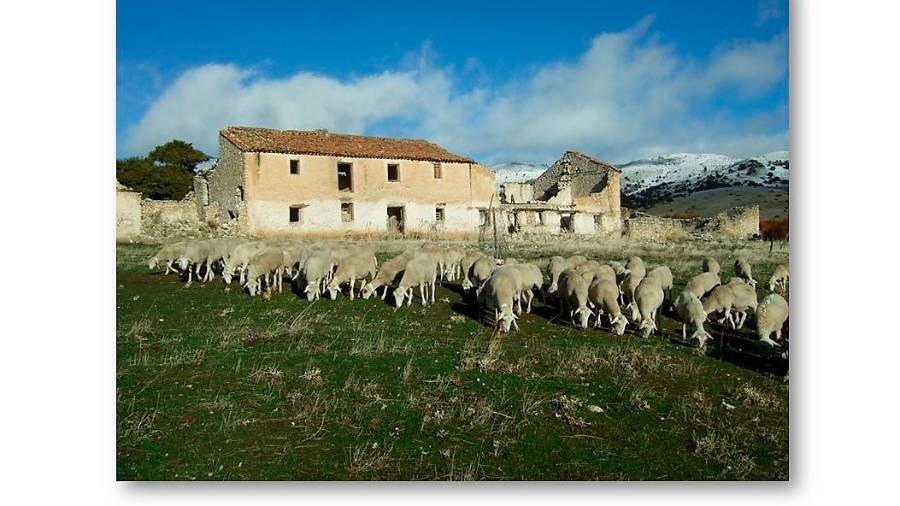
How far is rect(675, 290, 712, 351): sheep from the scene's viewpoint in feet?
27.8

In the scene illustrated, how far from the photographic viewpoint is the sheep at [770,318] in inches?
325

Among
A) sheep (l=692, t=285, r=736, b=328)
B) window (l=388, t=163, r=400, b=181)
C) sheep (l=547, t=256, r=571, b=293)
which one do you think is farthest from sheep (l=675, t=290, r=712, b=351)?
window (l=388, t=163, r=400, b=181)

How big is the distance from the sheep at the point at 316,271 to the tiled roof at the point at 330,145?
13354mm

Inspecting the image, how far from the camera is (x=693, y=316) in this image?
8859mm

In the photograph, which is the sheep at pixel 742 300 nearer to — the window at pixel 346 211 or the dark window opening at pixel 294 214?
the dark window opening at pixel 294 214

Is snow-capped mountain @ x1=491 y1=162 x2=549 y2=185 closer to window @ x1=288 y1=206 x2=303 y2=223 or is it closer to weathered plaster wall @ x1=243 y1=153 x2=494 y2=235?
weathered plaster wall @ x1=243 y1=153 x2=494 y2=235

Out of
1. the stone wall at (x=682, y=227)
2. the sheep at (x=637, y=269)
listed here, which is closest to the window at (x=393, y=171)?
the stone wall at (x=682, y=227)

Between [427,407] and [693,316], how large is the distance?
15.4 feet
